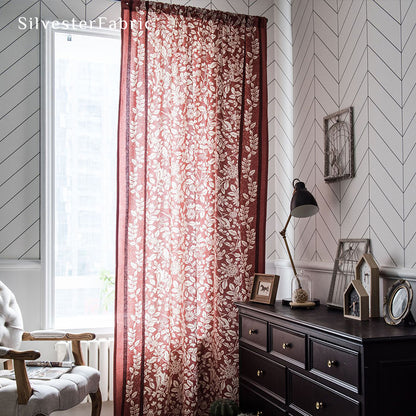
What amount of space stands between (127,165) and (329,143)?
128 centimetres

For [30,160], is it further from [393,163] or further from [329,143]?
[393,163]

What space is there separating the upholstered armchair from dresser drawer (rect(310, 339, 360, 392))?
125 centimetres

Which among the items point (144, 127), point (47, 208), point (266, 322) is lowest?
point (266, 322)

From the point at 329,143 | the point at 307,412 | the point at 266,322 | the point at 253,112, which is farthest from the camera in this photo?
the point at 253,112

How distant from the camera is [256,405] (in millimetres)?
2916

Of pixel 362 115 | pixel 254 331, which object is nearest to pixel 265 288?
pixel 254 331

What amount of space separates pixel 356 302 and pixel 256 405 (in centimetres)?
88

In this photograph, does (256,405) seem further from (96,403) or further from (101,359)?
(101,359)

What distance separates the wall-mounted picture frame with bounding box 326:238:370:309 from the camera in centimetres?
286

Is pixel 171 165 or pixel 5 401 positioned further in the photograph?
pixel 171 165

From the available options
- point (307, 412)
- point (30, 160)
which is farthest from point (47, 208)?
point (307, 412)

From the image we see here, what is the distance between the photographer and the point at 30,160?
11.3 ft

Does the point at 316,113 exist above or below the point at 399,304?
above

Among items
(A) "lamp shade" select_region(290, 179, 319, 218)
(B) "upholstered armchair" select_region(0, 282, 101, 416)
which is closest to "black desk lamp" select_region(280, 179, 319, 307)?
(A) "lamp shade" select_region(290, 179, 319, 218)
